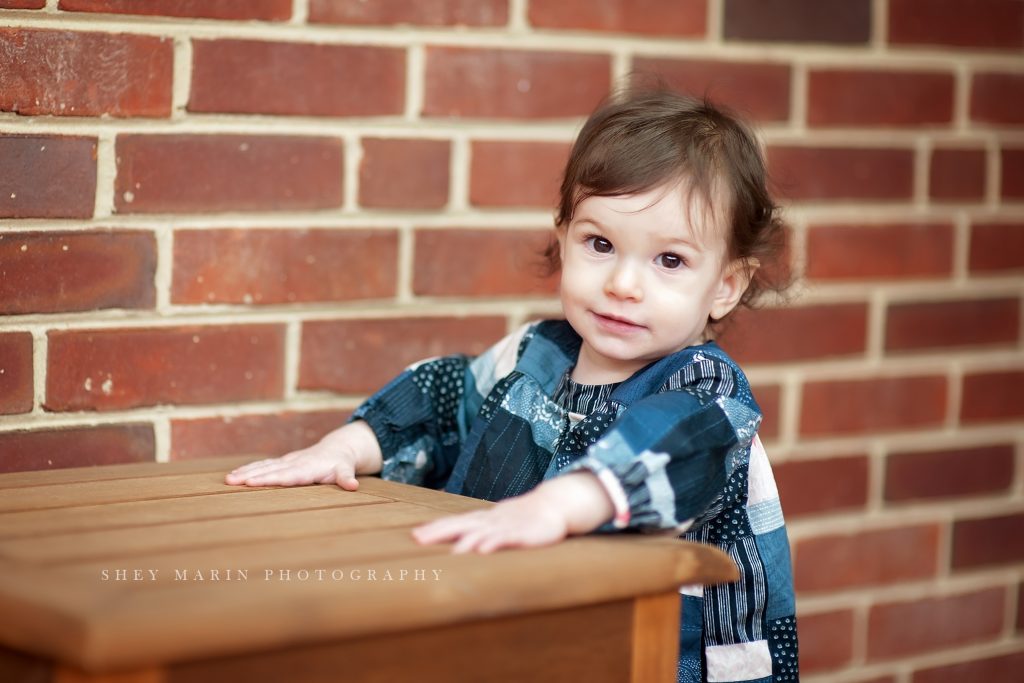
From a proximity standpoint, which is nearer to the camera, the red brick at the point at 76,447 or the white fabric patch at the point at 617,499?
the white fabric patch at the point at 617,499

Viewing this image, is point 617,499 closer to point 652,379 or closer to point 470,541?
point 470,541

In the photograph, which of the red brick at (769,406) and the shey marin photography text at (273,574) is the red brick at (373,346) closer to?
the red brick at (769,406)

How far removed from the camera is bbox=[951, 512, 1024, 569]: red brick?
2418mm

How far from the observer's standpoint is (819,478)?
88.8 inches

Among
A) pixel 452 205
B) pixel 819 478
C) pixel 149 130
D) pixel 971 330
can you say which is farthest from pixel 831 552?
pixel 149 130

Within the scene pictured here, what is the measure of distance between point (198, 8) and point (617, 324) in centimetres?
67

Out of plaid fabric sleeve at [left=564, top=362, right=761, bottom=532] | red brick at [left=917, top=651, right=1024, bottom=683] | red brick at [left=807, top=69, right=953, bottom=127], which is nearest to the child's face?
plaid fabric sleeve at [left=564, top=362, right=761, bottom=532]

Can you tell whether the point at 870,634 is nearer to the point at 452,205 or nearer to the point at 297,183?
the point at 452,205

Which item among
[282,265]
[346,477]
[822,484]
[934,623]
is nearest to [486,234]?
[282,265]

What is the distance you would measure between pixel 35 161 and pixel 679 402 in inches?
32.4

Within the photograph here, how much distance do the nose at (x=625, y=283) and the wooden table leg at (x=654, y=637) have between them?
1.42ft

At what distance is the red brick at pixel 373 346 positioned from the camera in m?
1.85

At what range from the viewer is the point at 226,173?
1744 mm

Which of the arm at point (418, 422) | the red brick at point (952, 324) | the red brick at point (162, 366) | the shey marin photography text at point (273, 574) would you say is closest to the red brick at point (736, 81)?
the red brick at point (952, 324)
